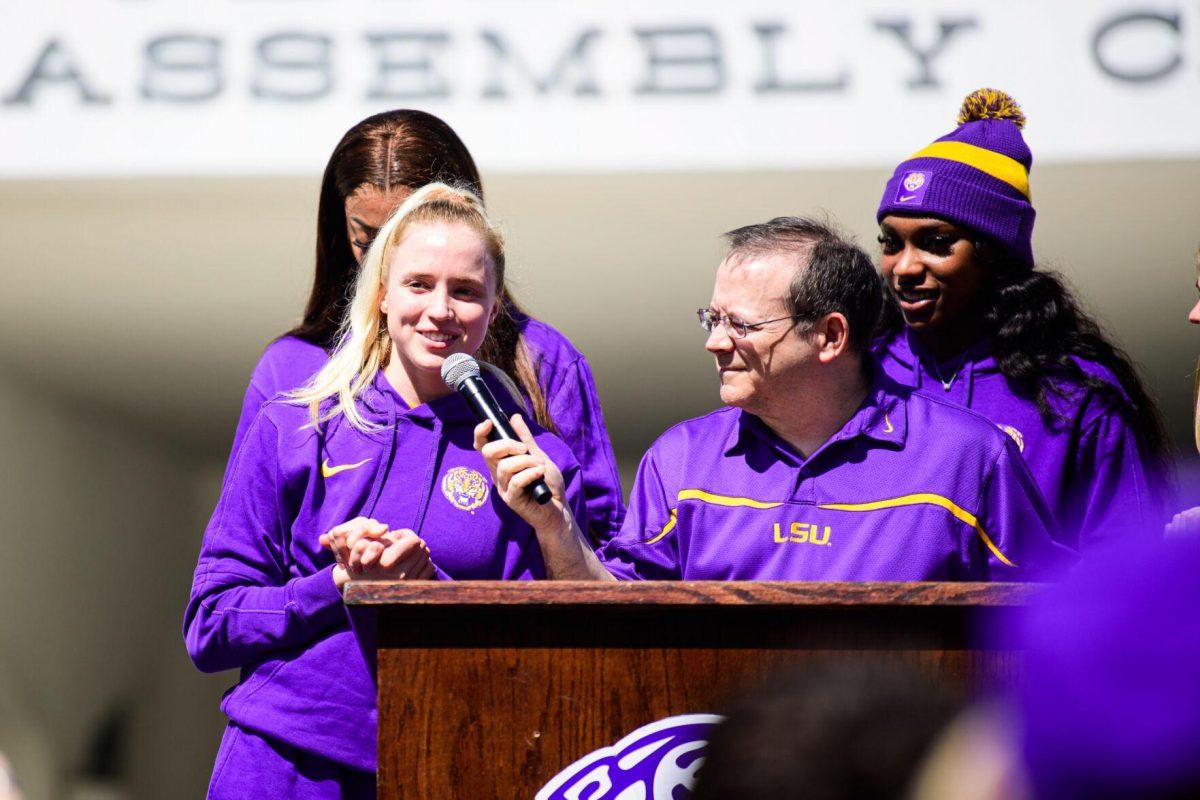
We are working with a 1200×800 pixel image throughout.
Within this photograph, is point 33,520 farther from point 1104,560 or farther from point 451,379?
point 1104,560

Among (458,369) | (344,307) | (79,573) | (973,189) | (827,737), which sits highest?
(973,189)

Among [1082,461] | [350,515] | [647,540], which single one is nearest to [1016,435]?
[1082,461]

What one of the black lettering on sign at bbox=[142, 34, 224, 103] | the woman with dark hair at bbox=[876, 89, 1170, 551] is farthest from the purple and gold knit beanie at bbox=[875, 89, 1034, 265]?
the black lettering on sign at bbox=[142, 34, 224, 103]

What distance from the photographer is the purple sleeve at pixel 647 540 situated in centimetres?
250

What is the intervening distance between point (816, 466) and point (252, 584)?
86cm

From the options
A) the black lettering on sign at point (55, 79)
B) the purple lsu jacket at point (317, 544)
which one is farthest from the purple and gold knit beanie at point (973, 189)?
the black lettering on sign at point (55, 79)

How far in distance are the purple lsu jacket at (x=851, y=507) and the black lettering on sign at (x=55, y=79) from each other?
2.78m

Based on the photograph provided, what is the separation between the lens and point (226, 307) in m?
5.59

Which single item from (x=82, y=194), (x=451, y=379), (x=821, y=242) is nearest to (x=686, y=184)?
(x=82, y=194)

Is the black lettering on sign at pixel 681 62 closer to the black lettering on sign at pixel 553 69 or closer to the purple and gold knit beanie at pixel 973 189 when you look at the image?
the black lettering on sign at pixel 553 69

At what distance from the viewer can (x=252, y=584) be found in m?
2.43

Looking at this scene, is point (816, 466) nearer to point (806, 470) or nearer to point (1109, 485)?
point (806, 470)

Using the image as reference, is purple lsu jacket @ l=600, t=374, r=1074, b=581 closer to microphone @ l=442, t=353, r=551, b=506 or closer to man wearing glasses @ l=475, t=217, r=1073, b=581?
man wearing glasses @ l=475, t=217, r=1073, b=581

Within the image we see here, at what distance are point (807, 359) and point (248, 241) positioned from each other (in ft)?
9.84
